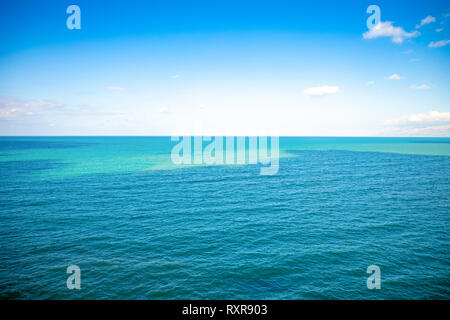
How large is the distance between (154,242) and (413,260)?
28391mm

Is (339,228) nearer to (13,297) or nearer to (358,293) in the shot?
(358,293)

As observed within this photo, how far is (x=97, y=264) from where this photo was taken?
Answer: 23.9m

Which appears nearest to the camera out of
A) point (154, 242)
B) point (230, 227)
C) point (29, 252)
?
point (29, 252)

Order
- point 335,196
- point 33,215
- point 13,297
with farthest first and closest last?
point 335,196 < point 33,215 < point 13,297

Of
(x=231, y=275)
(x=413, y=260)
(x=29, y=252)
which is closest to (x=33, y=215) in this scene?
(x=29, y=252)

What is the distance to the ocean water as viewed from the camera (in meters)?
20.9

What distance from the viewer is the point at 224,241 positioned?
28.6 meters

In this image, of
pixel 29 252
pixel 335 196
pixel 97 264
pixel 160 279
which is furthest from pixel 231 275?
pixel 335 196

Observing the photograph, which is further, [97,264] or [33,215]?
[33,215]

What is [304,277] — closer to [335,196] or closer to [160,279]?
[160,279]

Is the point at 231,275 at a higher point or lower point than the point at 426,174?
lower

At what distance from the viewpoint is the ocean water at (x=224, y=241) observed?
20.9 metres

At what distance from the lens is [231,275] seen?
2241 centimetres

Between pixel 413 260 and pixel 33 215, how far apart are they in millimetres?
50058
